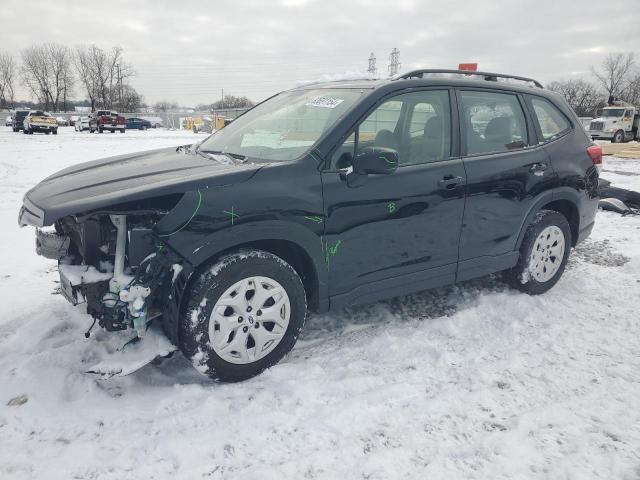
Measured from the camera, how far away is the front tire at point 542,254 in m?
4.19

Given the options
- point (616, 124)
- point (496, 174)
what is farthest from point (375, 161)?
point (616, 124)

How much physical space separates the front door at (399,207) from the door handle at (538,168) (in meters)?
0.85

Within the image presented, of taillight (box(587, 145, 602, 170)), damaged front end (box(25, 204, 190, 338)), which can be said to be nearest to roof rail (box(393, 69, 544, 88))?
taillight (box(587, 145, 602, 170))

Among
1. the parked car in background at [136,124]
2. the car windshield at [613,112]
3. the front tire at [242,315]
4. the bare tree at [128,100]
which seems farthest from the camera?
the bare tree at [128,100]

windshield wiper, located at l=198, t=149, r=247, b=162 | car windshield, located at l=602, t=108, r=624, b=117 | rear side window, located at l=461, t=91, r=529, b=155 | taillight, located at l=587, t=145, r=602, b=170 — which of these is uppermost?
car windshield, located at l=602, t=108, r=624, b=117

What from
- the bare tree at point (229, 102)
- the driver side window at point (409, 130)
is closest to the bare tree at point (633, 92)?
the bare tree at point (229, 102)

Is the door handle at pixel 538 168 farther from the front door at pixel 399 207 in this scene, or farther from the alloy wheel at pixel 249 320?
the alloy wheel at pixel 249 320

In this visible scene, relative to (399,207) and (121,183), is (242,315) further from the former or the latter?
→ (399,207)

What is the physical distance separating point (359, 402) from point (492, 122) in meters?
2.55

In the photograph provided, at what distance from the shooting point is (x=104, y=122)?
112 ft

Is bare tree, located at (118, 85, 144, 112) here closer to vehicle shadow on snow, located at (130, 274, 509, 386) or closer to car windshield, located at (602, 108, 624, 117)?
car windshield, located at (602, 108, 624, 117)

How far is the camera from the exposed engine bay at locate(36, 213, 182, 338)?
2.62 m

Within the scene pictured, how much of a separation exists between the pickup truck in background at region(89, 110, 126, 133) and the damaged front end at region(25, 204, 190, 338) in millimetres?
35327

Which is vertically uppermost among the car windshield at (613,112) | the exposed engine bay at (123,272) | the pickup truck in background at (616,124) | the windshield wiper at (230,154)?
the car windshield at (613,112)
